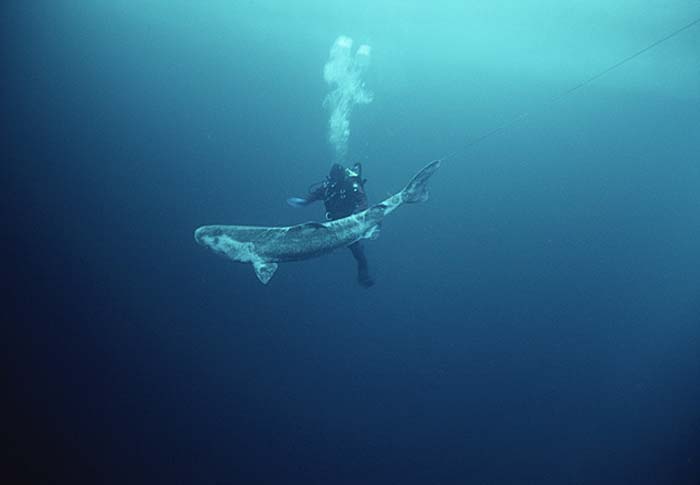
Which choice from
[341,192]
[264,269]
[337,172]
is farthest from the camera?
[341,192]

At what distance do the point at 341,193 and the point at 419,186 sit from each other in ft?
4.37

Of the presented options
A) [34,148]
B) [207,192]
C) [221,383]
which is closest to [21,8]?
[34,148]

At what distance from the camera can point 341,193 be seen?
19.4 ft

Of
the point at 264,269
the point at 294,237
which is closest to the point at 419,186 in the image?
the point at 294,237

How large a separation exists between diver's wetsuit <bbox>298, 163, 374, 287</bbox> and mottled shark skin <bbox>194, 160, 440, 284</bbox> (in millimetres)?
362

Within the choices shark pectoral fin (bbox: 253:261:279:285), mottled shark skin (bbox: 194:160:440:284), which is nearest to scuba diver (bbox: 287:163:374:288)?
mottled shark skin (bbox: 194:160:440:284)

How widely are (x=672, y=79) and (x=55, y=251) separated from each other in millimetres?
29190

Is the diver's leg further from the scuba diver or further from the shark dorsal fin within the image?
the shark dorsal fin

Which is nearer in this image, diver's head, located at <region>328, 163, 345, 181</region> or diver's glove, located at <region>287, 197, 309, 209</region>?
diver's glove, located at <region>287, 197, 309, 209</region>

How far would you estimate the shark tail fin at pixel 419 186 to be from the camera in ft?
19.5

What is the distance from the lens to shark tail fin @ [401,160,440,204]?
5.93 metres

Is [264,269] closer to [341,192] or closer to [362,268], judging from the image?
[341,192]

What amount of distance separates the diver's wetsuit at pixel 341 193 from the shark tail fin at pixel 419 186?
726 millimetres

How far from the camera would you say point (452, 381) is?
1505cm
